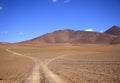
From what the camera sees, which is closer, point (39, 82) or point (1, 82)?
point (39, 82)

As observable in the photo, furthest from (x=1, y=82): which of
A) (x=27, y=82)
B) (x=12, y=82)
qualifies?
(x=27, y=82)

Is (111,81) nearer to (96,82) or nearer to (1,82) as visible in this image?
(96,82)

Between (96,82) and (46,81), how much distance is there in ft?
13.7

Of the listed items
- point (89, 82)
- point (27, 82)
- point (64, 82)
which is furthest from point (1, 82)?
point (89, 82)

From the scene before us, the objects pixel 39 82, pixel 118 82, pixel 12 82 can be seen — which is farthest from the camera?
pixel 12 82

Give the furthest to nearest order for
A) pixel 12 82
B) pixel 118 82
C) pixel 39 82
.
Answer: pixel 12 82
pixel 39 82
pixel 118 82

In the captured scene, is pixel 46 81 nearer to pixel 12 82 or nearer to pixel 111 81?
pixel 12 82

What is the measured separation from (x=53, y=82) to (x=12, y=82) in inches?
173

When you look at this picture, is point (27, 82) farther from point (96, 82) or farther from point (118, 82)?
point (118, 82)

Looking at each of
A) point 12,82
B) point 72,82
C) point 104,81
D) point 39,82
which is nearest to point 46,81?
point 39,82

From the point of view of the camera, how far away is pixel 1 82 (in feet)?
63.3

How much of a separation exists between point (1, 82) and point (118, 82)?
10.5m

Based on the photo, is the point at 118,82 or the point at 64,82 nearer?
the point at 118,82

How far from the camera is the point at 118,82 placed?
629 inches
